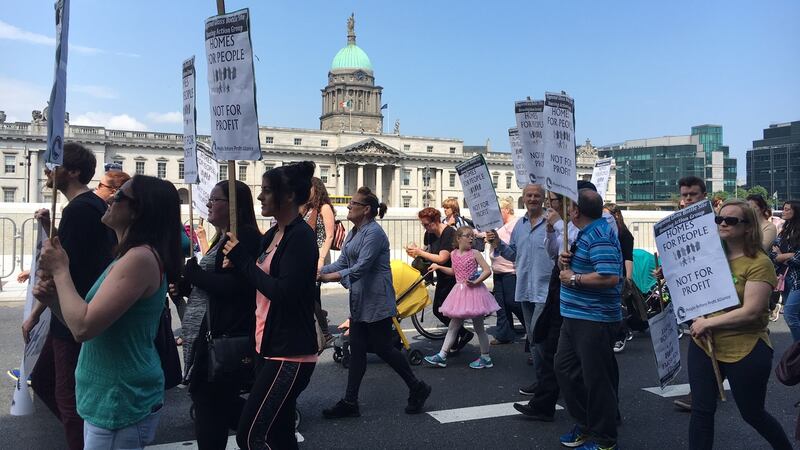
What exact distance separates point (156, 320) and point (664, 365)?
3.30 meters

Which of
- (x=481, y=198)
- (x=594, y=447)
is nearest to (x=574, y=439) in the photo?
(x=594, y=447)

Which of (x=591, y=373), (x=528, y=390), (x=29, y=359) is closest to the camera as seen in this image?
(x=29, y=359)

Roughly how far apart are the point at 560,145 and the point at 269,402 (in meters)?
2.96

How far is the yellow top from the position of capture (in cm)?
393

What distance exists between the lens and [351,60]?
398 ft

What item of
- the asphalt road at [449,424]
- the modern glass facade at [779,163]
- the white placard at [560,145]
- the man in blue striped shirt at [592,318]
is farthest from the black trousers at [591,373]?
the modern glass facade at [779,163]

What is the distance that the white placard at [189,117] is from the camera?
630cm

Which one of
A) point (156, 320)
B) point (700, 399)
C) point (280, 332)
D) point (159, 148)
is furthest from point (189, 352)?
point (159, 148)

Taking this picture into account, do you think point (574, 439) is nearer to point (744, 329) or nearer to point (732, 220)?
point (744, 329)

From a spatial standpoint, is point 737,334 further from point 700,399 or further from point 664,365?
point 664,365

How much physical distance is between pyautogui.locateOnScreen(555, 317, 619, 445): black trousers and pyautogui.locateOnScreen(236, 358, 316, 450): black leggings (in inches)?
79.8

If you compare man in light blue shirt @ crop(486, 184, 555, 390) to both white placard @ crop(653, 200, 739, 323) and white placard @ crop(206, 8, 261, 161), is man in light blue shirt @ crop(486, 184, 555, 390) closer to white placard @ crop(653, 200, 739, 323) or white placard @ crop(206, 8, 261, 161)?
white placard @ crop(653, 200, 739, 323)

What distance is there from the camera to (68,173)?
4.13 metres

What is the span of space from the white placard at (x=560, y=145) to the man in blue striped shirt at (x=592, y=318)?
0.21m
